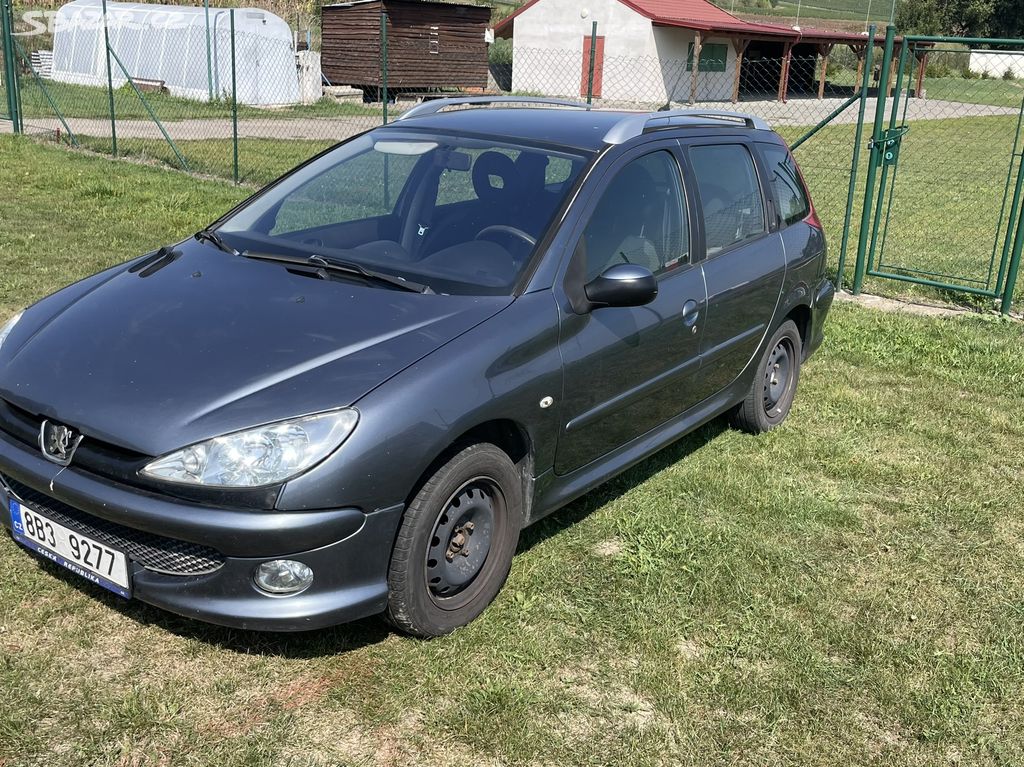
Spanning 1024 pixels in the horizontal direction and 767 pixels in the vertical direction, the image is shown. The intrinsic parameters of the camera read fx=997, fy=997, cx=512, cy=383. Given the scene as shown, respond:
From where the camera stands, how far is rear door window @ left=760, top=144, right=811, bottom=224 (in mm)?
5281

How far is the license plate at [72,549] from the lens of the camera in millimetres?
3039

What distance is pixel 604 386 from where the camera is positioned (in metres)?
3.90

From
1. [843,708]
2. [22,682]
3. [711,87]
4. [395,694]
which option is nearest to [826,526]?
[843,708]

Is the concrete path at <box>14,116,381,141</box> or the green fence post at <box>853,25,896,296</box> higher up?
the green fence post at <box>853,25,896,296</box>

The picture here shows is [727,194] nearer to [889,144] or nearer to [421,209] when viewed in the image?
[421,209]

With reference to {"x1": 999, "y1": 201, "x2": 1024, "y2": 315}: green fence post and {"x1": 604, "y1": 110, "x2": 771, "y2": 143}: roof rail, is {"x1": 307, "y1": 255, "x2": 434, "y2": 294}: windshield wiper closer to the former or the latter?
{"x1": 604, "y1": 110, "x2": 771, "y2": 143}: roof rail

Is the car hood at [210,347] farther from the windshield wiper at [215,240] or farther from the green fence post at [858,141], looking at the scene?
the green fence post at [858,141]

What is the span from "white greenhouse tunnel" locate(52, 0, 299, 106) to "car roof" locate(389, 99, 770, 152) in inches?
894

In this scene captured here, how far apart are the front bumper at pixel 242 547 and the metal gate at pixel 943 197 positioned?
18.9 ft

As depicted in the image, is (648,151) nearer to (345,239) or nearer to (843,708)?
(345,239)

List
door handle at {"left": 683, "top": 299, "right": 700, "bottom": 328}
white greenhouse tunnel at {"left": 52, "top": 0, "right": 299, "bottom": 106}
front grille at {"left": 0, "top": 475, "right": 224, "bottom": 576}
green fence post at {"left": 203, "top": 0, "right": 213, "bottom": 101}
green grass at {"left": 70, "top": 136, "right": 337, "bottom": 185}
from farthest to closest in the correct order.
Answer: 1. white greenhouse tunnel at {"left": 52, "top": 0, "right": 299, "bottom": 106}
2. green fence post at {"left": 203, "top": 0, "right": 213, "bottom": 101}
3. green grass at {"left": 70, "top": 136, "right": 337, "bottom": 185}
4. door handle at {"left": 683, "top": 299, "right": 700, "bottom": 328}
5. front grille at {"left": 0, "top": 475, "right": 224, "bottom": 576}

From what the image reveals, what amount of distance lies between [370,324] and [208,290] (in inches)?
28.1

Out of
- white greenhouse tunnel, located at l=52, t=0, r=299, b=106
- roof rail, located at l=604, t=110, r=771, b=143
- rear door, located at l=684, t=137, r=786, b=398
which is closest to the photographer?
roof rail, located at l=604, t=110, r=771, b=143

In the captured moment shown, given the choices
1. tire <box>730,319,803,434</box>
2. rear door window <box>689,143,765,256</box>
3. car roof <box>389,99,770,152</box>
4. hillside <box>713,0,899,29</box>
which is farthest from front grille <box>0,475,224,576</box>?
hillside <box>713,0,899,29</box>
